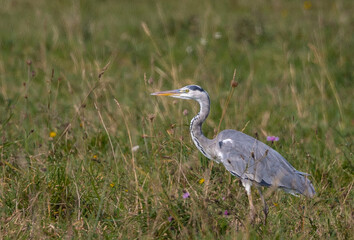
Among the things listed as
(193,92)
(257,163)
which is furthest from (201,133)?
(257,163)

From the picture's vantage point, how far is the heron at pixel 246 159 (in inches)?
157

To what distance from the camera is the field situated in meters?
3.55

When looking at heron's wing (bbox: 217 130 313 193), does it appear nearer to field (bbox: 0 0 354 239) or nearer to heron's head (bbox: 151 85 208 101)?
field (bbox: 0 0 354 239)

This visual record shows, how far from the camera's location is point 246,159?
4.19 meters

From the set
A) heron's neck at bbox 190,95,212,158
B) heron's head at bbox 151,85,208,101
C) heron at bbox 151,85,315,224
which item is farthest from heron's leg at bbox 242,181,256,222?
heron's head at bbox 151,85,208,101

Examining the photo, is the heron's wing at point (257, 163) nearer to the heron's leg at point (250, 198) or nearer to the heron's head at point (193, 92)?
the heron's leg at point (250, 198)

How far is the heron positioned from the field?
99mm

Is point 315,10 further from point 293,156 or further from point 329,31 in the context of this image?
point 293,156

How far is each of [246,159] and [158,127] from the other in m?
0.91

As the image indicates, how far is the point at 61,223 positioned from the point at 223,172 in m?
1.26

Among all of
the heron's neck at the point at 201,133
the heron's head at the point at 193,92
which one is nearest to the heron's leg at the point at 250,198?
the heron's neck at the point at 201,133

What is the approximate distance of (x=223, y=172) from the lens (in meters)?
4.36

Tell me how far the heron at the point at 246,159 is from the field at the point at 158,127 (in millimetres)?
99

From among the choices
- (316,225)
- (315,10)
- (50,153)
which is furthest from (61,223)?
(315,10)
